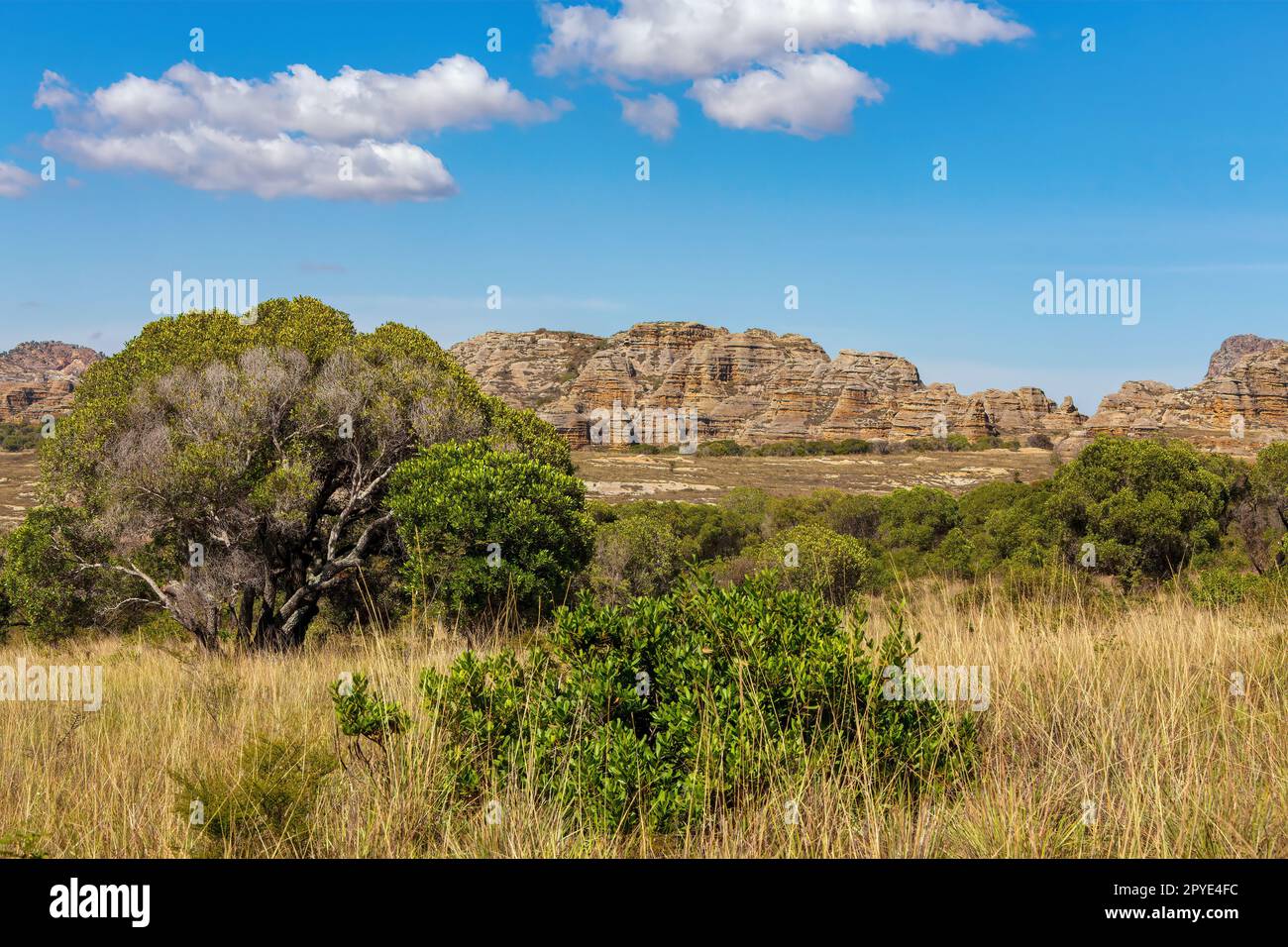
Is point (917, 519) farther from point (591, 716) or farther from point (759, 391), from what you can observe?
point (759, 391)

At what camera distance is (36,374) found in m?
162

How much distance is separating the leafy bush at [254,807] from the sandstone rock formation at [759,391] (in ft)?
403

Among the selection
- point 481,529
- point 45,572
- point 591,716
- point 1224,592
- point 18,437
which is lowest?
point 1224,592

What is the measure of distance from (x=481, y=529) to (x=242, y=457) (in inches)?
167

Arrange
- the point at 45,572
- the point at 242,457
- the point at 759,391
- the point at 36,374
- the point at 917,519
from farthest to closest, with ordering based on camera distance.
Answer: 1. the point at 759,391
2. the point at 36,374
3. the point at 917,519
4. the point at 45,572
5. the point at 242,457

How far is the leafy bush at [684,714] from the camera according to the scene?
143 inches

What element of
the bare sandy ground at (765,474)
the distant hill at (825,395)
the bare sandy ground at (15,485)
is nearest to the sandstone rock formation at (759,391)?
the distant hill at (825,395)

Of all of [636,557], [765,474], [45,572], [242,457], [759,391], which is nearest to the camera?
[242,457]

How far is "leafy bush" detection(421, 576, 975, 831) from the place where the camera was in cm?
362

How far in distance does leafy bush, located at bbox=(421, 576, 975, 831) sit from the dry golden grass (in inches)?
5.1

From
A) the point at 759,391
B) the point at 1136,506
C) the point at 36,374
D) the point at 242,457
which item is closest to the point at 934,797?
the point at 242,457

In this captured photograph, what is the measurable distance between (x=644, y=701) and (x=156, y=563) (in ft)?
41.3

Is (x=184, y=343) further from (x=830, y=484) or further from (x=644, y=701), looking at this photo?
(x=830, y=484)

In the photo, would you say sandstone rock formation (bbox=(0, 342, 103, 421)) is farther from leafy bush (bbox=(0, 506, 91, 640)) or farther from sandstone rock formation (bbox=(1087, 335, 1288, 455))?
sandstone rock formation (bbox=(1087, 335, 1288, 455))
